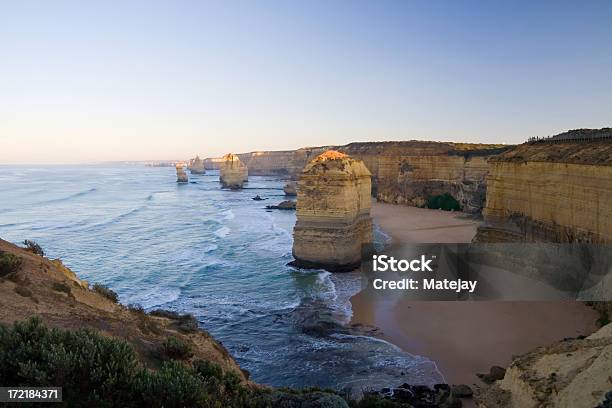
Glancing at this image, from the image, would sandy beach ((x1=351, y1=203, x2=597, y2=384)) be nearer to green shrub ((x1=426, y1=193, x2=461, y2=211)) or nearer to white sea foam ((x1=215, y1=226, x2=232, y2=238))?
white sea foam ((x1=215, y1=226, x2=232, y2=238))

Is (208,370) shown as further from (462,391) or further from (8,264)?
(462,391)

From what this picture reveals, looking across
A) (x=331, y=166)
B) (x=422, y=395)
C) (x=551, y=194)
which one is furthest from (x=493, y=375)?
(x=331, y=166)

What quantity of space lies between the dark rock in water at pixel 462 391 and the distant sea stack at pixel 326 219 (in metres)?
13.1

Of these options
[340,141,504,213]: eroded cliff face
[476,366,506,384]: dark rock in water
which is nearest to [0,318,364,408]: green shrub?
[476,366,506,384]: dark rock in water

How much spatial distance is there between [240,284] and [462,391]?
1397 centimetres

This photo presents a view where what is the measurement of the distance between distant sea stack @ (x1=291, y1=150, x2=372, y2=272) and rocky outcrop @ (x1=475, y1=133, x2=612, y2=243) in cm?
741

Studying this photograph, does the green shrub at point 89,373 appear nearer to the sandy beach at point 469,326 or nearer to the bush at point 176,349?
the bush at point 176,349

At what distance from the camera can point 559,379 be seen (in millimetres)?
6992

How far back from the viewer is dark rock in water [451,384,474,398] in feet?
Answer: 38.1

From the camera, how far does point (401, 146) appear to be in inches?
2717

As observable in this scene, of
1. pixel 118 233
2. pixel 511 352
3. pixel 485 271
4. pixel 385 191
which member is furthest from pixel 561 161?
pixel 385 191

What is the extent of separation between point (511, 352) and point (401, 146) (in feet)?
189

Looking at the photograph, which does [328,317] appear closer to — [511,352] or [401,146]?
[511,352]

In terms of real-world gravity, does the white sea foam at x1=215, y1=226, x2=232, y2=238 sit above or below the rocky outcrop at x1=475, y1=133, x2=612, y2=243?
below
